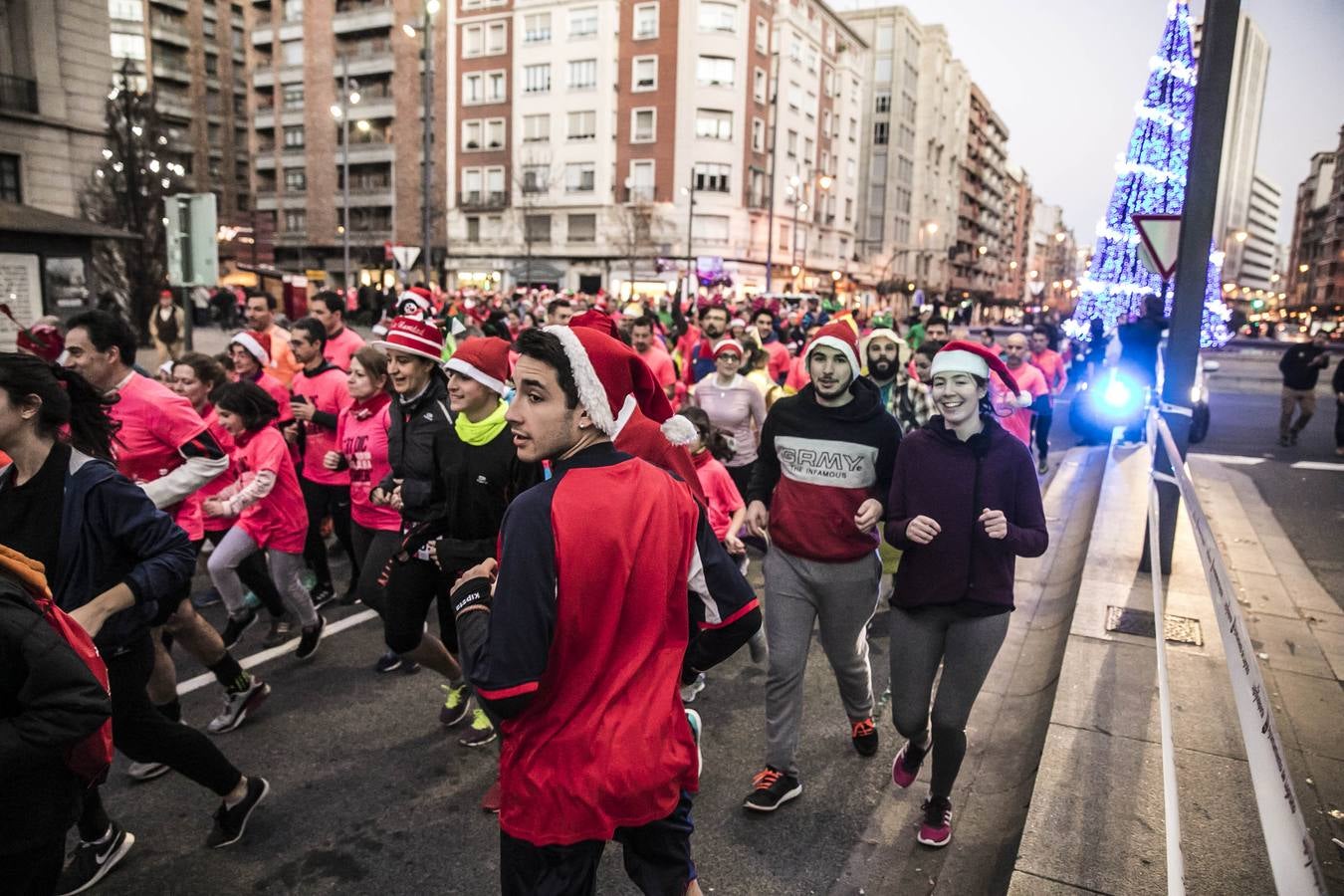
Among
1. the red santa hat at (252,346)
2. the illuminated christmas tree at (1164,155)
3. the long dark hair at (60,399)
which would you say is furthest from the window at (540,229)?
the long dark hair at (60,399)

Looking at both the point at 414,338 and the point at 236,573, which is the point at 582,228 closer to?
the point at 236,573

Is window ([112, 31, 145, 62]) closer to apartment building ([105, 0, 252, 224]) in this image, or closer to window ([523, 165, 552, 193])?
apartment building ([105, 0, 252, 224])

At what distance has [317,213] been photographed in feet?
208

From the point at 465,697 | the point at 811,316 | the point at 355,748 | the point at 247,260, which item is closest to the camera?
the point at 355,748

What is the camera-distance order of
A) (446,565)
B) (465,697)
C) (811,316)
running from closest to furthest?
(446,565)
(465,697)
(811,316)

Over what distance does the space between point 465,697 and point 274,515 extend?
178 cm

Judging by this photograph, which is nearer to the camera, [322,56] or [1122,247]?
[1122,247]

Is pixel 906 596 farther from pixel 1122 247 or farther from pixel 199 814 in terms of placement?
pixel 1122 247

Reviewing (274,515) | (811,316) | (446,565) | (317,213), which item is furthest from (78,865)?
(317,213)

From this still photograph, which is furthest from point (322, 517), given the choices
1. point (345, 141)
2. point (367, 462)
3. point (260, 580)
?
point (345, 141)

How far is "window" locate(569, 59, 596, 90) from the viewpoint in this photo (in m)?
56.4

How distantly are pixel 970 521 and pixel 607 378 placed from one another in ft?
6.27

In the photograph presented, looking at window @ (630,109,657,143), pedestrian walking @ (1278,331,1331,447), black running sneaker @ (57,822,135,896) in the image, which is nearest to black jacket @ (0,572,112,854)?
black running sneaker @ (57,822,135,896)

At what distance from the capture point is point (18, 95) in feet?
68.9
